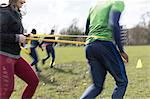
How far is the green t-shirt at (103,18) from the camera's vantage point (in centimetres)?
569

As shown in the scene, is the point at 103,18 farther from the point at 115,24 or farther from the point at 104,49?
the point at 104,49

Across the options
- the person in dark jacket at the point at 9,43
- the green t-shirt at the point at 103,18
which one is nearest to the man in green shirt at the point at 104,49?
the green t-shirt at the point at 103,18

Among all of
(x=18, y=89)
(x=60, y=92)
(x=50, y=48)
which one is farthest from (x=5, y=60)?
(x=50, y=48)

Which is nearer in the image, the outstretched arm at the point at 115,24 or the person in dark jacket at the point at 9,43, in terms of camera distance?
the person in dark jacket at the point at 9,43

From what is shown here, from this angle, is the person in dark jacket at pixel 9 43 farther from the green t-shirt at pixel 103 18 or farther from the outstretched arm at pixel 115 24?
the outstretched arm at pixel 115 24

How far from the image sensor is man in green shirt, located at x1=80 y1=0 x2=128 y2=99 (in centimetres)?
571

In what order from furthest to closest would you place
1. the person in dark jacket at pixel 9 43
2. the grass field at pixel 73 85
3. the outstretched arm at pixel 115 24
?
the grass field at pixel 73 85
the outstretched arm at pixel 115 24
the person in dark jacket at pixel 9 43

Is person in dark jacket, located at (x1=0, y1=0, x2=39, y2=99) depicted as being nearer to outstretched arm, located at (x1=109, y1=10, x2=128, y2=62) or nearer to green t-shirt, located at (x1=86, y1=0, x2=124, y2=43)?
green t-shirt, located at (x1=86, y1=0, x2=124, y2=43)

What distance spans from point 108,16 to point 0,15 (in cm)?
149

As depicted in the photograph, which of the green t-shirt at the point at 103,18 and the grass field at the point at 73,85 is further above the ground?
the green t-shirt at the point at 103,18

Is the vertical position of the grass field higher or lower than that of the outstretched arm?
lower

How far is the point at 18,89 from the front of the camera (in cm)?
1023

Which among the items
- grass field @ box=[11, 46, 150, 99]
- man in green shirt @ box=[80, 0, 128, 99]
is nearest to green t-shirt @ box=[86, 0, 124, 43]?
man in green shirt @ box=[80, 0, 128, 99]

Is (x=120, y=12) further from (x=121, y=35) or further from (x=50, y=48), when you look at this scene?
(x=50, y=48)
